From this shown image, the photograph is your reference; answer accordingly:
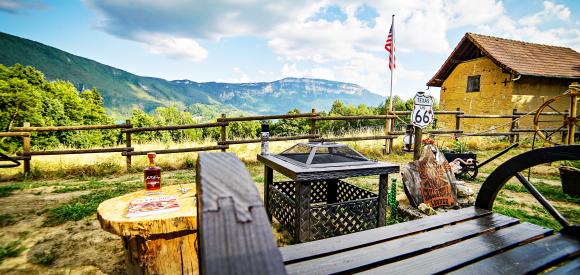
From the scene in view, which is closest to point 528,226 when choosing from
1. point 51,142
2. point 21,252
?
point 21,252

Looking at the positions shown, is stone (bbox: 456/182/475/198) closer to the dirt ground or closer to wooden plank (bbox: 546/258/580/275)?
wooden plank (bbox: 546/258/580/275)

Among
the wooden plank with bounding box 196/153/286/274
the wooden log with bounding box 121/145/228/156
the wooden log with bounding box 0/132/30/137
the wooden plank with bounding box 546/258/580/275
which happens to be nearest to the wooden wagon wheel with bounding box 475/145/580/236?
the wooden plank with bounding box 546/258/580/275

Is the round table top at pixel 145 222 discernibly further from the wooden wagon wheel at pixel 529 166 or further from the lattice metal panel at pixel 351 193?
the lattice metal panel at pixel 351 193

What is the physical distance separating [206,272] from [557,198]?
21.3ft

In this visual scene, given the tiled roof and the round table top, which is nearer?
the round table top

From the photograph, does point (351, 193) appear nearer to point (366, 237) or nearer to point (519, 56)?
point (366, 237)

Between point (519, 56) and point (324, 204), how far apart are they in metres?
18.5

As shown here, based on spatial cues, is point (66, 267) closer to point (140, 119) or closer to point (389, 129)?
point (389, 129)

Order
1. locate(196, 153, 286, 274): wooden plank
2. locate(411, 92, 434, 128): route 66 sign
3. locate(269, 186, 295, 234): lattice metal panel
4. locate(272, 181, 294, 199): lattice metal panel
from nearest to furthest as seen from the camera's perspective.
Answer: locate(196, 153, 286, 274): wooden plank
locate(269, 186, 295, 234): lattice metal panel
locate(272, 181, 294, 199): lattice metal panel
locate(411, 92, 434, 128): route 66 sign

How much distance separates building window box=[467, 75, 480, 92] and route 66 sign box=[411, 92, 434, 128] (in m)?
14.5

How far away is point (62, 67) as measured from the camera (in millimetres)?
178125

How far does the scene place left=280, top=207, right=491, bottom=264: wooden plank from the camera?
1.24 meters

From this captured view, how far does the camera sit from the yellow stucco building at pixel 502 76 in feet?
46.7

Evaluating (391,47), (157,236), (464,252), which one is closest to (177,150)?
(157,236)
